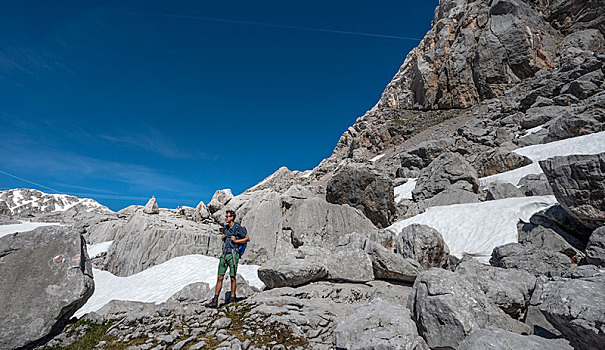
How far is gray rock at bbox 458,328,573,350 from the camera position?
465 centimetres

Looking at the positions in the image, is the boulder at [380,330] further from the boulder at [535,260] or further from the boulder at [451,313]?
the boulder at [535,260]

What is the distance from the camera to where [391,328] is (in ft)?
20.4

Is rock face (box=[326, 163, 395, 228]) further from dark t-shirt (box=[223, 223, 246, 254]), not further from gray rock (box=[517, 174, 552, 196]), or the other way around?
dark t-shirt (box=[223, 223, 246, 254])

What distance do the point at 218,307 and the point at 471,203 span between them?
22.6 meters

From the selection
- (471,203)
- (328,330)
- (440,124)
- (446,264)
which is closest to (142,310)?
(328,330)

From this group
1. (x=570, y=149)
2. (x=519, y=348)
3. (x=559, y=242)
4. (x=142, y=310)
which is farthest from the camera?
(x=570, y=149)

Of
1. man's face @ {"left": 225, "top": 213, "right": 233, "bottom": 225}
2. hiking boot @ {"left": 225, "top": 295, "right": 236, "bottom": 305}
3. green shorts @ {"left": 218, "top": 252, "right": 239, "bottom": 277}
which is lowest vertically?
hiking boot @ {"left": 225, "top": 295, "right": 236, "bottom": 305}

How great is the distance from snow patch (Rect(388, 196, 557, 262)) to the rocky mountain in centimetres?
12

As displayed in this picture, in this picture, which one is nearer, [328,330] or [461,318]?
[461,318]

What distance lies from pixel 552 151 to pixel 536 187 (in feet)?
47.2

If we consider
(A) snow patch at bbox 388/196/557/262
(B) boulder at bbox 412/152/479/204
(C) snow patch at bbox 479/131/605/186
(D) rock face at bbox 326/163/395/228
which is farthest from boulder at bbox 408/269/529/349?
(C) snow patch at bbox 479/131/605/186

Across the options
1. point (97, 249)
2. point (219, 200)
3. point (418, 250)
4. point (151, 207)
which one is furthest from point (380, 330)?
point (151, 207)

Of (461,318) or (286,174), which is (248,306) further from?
(286,174)

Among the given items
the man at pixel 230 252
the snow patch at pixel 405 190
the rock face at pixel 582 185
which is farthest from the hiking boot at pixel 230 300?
the snow patch at pixel 405 190
